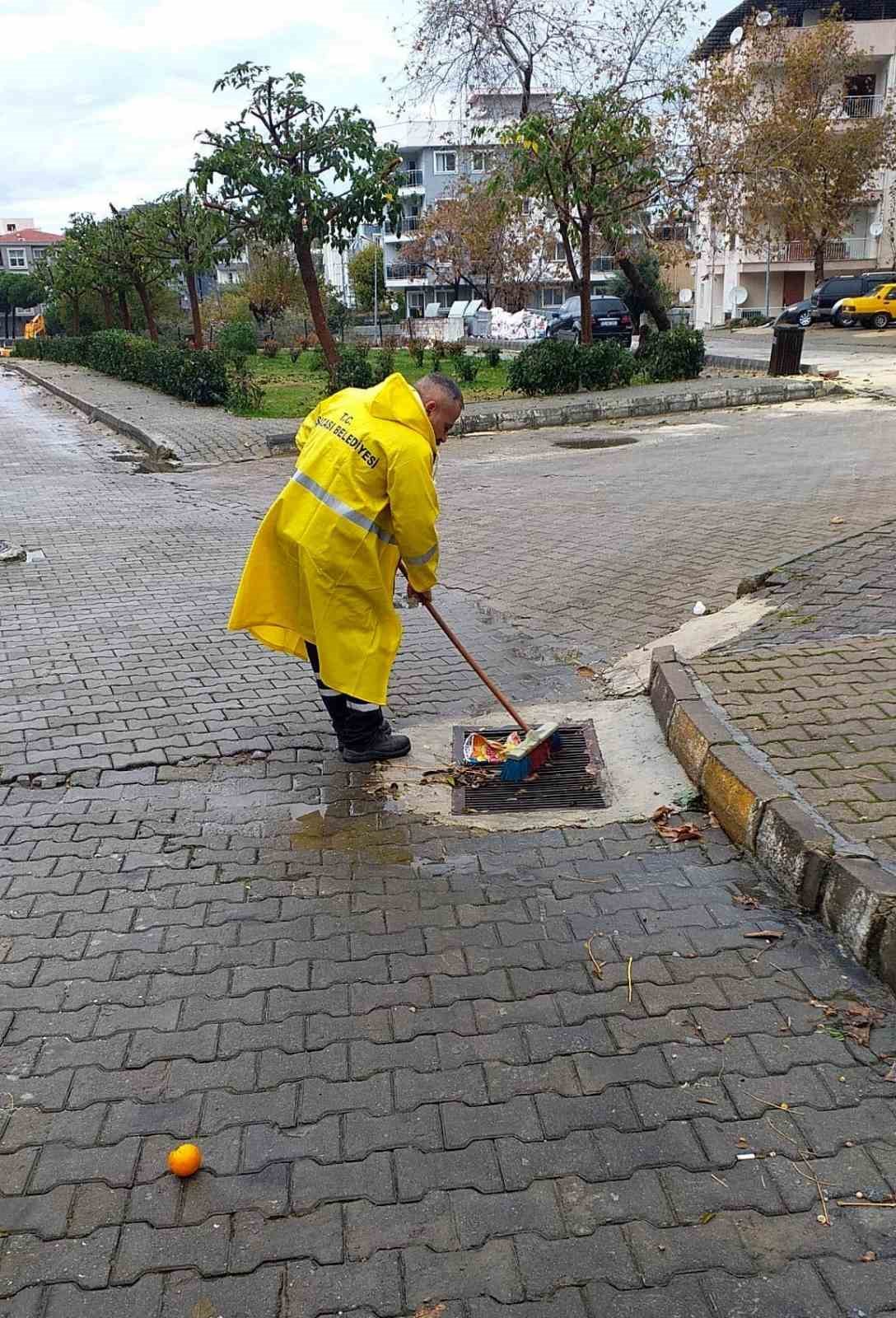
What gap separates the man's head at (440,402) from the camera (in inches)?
173

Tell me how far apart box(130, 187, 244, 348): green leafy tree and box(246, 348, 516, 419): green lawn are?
2070 mm

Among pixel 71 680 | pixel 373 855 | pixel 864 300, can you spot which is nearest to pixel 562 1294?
pixel 373 855

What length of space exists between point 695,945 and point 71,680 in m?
3.76

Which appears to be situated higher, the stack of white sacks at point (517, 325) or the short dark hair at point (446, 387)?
the short dark hair at point (446, 387)

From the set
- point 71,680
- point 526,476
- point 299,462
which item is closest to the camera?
point 299,462

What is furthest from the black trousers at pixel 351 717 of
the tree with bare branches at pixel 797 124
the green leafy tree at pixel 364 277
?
the green leafy tree at pixel 364 277

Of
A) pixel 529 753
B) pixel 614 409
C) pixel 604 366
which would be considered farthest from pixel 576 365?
pixel 529 753

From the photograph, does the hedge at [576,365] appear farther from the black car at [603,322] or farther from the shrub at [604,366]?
the black car at [603,322]

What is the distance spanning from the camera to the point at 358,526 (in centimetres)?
421

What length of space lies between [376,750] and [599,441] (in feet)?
34.2

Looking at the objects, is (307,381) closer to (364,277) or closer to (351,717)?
(351,717)

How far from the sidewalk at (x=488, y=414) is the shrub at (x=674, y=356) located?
0.29 meters

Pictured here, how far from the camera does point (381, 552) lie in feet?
14.4

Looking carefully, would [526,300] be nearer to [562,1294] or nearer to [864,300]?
[864,300]
